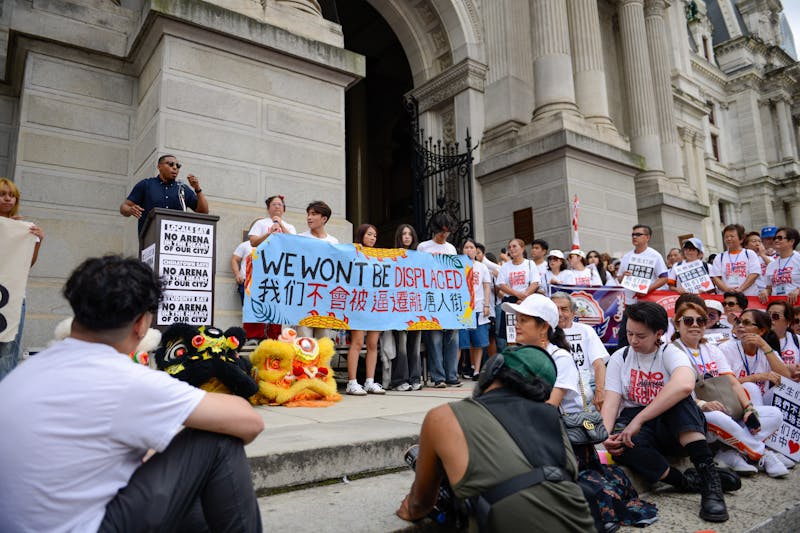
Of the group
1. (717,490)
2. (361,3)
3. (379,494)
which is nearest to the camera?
(379,494)

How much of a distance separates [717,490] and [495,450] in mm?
2200

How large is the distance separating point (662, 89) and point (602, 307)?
48.2 ft

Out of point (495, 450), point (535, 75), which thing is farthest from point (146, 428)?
point (535, 75)

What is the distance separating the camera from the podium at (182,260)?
16.4 ft

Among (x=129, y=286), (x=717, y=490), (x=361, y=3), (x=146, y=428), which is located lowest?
(x=717, y=490)

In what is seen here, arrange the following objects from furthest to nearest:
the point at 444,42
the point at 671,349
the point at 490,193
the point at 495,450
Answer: the point at 444,42, the point at 490,193, the point at 671,349, the point at 495,450

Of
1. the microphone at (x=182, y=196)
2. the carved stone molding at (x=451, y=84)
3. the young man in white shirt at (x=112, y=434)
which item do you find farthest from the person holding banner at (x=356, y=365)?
the carved stone molding at (x=451, y=84)

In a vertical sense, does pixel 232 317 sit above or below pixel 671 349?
above

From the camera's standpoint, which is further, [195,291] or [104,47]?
[104,47]

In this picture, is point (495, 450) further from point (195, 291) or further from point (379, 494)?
point (195, 291)

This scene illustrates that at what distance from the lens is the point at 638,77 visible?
18.5 meters

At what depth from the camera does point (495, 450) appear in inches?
90.5

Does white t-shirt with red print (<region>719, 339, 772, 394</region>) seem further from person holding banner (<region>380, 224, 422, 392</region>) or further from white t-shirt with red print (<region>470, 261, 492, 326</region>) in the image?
person holding banner (<region>380, 224, 422, 392</region>)

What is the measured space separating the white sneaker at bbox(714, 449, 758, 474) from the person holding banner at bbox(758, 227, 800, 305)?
14.6 ft
